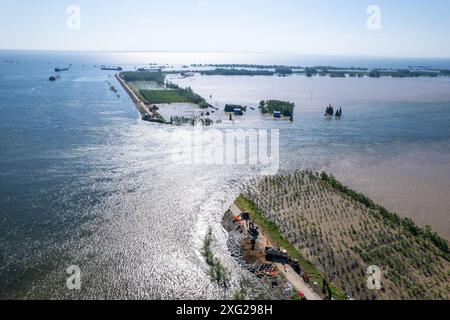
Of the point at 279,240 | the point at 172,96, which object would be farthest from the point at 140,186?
the point at 172,96

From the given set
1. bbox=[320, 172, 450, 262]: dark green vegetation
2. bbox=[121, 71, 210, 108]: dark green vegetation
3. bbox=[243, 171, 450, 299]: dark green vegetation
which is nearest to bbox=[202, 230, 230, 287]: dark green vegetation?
bbox=[243, 171, 450, 299]: dark green vegetation

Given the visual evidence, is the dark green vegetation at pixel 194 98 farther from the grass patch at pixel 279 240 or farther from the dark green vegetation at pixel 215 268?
the dark green vegetation at pixel 215 268

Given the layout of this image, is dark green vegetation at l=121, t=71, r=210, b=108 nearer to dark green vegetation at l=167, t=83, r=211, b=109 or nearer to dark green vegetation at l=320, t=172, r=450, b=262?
dark green vegetation at l=167, t=83, r=211, b=109

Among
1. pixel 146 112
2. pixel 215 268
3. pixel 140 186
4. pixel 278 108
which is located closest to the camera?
pixel 215 268

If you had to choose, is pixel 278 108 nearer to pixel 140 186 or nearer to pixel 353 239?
pixel 140 186

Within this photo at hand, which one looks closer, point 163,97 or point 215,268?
point 215,268

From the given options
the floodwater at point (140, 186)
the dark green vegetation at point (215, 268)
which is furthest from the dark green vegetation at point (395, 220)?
the dark green vegetation at point (215, 268)
